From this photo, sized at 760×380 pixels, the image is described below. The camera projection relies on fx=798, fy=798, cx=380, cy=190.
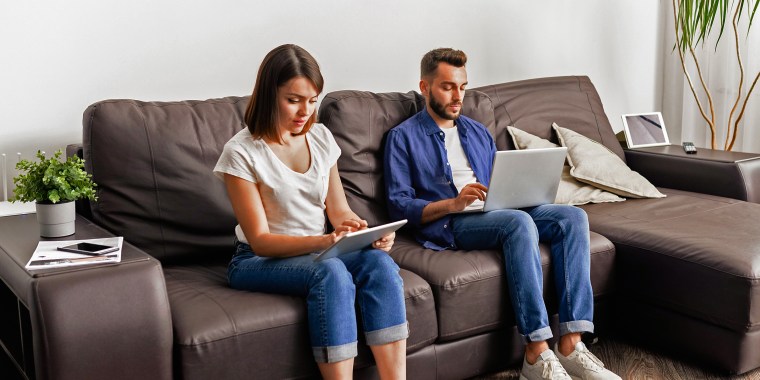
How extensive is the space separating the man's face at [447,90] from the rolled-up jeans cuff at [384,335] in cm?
92

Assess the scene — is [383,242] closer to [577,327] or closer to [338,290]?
[338,290]

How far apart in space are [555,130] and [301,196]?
1374 mm

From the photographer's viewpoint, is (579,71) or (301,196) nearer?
(301,196)

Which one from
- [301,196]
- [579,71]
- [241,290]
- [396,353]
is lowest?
[396,353]

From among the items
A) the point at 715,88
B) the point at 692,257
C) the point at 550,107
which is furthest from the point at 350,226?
the point at 715,88

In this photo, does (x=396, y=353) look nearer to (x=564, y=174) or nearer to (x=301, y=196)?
(x=301, y=196)

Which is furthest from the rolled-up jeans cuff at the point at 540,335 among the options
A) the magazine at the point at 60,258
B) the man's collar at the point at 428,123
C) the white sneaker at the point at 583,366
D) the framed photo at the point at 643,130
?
the framed photo at the point at 643,130

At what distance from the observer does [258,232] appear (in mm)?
1996

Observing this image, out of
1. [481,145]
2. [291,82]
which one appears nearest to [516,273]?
[481,145]

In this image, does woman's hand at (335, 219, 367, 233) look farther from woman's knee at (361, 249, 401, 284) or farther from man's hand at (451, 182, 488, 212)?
man's hand at (451, 182, 488, 212)

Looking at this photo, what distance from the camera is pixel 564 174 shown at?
3020mm

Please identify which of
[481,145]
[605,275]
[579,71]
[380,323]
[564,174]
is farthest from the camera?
[579,71]

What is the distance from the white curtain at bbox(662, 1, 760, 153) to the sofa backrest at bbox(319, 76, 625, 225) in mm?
914

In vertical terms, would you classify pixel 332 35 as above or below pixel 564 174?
above
